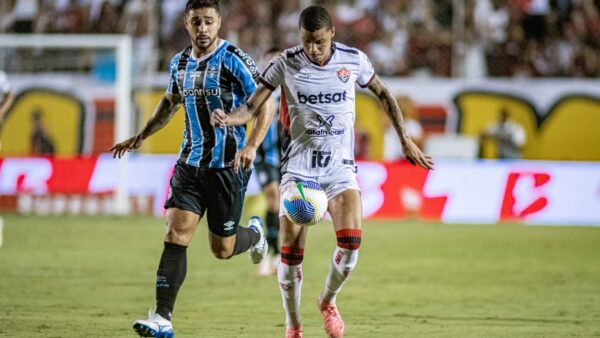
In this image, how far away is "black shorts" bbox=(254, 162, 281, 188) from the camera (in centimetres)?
1220

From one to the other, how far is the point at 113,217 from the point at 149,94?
3180mm

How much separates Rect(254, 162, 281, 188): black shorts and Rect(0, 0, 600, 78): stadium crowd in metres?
9.93

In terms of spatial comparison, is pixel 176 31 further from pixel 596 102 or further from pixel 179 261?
pixel 179 261

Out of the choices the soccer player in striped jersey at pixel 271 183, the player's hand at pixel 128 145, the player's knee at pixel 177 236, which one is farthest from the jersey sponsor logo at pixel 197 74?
the soccer player in striped jersey at pixel 271 183

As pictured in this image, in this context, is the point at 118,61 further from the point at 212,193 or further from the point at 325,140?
the point at 325,140

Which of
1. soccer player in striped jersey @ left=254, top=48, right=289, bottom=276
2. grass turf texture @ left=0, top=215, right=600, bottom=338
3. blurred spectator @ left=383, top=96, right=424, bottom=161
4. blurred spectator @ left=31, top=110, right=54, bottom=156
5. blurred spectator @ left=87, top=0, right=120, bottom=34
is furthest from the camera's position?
blurred spectator @ left=87, top=0, right=120, bottom=34

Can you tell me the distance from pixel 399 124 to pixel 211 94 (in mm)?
1346

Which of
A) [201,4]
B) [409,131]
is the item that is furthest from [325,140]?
[409,131]

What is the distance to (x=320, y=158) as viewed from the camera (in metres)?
7.78

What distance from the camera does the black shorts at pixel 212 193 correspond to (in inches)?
309

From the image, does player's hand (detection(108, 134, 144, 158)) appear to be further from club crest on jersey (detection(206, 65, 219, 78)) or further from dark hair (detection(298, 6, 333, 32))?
dark hair (detection(298, 6, 333, 32))

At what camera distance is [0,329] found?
805cm

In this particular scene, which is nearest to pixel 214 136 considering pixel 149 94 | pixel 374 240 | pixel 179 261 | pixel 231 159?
pixel 231 159

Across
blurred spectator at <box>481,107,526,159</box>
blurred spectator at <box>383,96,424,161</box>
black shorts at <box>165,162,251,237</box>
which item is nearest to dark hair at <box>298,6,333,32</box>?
black shorts at <box>165,162,251,237</box>
